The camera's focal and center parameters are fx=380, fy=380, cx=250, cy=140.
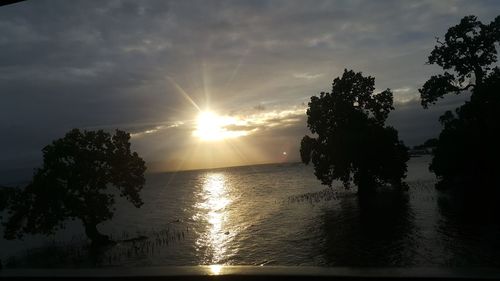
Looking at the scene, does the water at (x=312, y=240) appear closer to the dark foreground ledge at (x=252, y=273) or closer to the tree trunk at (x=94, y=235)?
the tree trunk at (x=94, y=235)

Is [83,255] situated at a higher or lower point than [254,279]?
lower

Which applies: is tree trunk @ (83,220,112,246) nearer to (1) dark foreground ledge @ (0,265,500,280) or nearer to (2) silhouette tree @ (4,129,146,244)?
(2) silhouette tree @ (4,129,146,244)

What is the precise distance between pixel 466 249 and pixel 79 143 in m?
32.9

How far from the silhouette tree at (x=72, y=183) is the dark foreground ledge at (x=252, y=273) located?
32957 millimetres

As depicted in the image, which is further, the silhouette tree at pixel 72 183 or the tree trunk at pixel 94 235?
the tree trunk at pixel 94 235

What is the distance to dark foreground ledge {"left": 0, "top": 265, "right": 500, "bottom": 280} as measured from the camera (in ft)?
10.6

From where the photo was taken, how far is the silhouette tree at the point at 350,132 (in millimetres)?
53812

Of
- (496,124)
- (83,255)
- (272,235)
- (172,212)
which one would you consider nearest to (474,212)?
(496,124)

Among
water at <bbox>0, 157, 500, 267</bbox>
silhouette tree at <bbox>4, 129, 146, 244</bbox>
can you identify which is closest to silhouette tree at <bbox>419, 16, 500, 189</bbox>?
water at <bbox>0, 157, 500, 267</bbox>

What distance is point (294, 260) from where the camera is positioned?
27.5 m

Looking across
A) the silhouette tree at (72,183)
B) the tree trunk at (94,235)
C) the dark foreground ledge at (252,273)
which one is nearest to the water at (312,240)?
the tree trunk at (94,235)

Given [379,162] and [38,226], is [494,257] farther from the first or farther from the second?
[38,226]

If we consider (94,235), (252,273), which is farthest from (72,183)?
(252,273)

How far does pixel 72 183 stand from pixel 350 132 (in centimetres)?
3617
